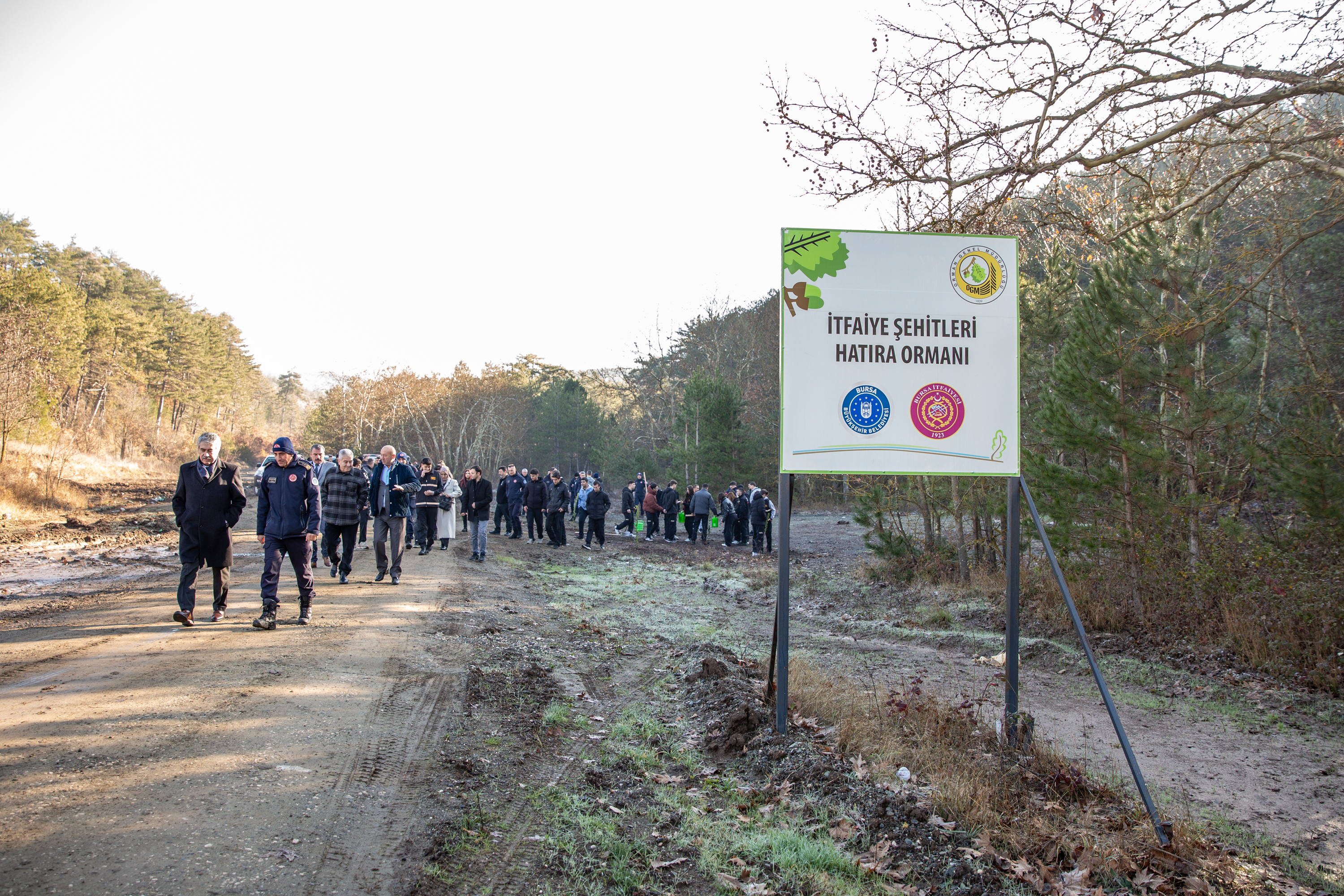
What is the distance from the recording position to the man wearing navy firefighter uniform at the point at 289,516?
26.7 ft

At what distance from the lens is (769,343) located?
45281mm

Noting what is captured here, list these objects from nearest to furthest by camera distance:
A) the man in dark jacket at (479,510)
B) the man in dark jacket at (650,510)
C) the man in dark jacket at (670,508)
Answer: the man in dark jacket at (479,510) → the man in dark jacket at (670,508) → the man in dark jacket at (650,510)

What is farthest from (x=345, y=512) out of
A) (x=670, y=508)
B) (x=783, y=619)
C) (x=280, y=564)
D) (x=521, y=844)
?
(x=670, y=508)

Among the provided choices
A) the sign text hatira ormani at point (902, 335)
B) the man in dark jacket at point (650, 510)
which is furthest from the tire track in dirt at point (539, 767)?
the man in dark jacket at point (650, 510)

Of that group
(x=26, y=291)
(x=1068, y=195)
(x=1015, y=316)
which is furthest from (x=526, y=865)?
(x=26, y=291)

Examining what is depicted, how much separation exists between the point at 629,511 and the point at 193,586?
19.4 meters

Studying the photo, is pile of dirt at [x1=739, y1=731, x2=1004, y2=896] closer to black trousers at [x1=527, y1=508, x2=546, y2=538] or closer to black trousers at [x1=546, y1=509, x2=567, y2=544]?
black trousers at [x1=546, y1=509, x2=567, y2=544]

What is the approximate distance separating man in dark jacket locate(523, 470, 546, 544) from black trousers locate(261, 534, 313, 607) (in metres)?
12.6

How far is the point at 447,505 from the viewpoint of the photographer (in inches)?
617

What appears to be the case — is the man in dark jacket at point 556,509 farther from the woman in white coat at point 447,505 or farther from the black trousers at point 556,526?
the woman in white coat at point 447,505

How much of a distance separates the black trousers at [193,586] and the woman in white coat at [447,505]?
690 centimetres

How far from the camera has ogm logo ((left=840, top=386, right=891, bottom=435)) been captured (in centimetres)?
535

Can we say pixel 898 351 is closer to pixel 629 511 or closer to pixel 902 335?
pixel 902 335

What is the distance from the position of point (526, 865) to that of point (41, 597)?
990 centimetres
